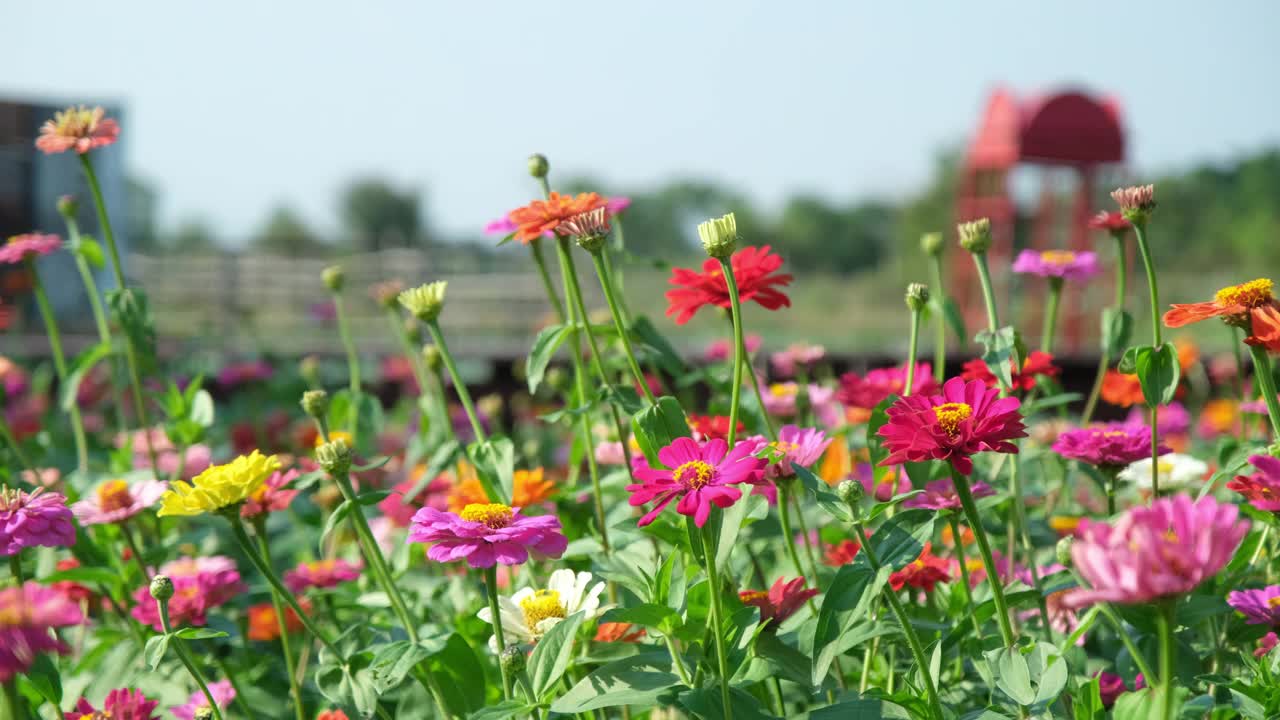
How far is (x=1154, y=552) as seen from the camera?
65 cm

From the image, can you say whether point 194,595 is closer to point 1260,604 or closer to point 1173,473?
point 1260,604

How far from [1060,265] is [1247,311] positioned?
49 centimetres

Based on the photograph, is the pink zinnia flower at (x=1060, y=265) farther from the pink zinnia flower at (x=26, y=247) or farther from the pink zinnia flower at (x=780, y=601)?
the pink zinnia flower at (x=26, y=247)

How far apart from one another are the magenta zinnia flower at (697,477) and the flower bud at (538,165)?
62 centimetres

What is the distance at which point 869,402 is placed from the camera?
130 cm

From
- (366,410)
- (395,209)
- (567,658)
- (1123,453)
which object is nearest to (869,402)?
(1123,453)

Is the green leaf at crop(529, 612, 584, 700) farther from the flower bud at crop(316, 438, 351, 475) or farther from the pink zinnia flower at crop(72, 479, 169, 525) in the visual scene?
the pink zinnia flower at crop(72, 479, 169, 525)

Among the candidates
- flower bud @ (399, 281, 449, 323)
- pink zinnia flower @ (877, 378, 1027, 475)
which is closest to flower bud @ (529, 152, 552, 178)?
flower bud @ (399, 281, 449, 323)

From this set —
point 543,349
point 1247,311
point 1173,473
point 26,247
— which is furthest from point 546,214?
point 1173,473

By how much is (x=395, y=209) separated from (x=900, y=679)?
167ft

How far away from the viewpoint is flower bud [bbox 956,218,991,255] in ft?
4.00

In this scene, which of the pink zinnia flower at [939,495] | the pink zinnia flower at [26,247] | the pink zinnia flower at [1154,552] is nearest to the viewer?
the pink zinnia flower at [1154,552]

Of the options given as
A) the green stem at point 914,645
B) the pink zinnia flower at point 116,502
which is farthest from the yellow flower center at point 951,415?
the pink zinnia flower at point 116,502

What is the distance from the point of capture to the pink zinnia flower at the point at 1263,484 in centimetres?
97
